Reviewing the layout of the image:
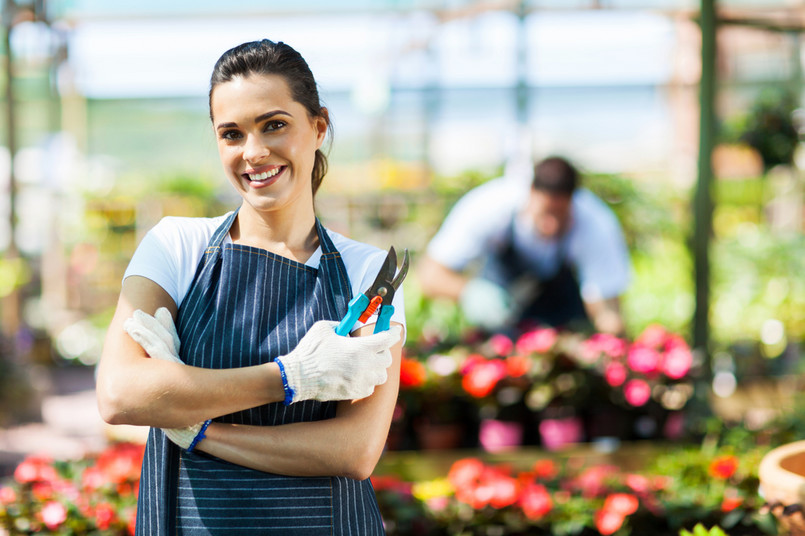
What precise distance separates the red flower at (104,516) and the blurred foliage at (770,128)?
125 inches

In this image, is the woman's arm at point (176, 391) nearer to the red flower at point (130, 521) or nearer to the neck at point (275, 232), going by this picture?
the neck at point (275, 232)

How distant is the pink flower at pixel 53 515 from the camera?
2.08 m

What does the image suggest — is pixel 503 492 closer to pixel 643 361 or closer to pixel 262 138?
pixel 643 361

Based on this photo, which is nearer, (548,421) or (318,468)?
(318,468)

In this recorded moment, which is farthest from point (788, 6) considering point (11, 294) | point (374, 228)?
point (11, 294)

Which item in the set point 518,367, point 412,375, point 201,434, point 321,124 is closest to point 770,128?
point 518,367

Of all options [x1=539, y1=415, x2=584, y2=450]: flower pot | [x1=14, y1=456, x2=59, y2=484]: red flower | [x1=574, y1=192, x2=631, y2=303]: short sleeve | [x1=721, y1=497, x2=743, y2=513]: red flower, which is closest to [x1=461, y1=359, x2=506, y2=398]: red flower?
[x1=539, y1=415, x2=584, y2=450]: flower pot

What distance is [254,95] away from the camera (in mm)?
1235

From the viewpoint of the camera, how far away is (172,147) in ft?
29.9

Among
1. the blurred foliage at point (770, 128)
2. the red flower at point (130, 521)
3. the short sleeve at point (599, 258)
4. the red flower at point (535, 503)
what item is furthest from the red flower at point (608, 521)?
the blurred foliage at point (770, 128)

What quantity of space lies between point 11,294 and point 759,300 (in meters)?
5.38

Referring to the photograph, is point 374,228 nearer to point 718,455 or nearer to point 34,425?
point 34,425

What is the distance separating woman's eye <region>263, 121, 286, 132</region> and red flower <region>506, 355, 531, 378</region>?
6.70ft

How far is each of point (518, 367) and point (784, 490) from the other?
1.63 meters
